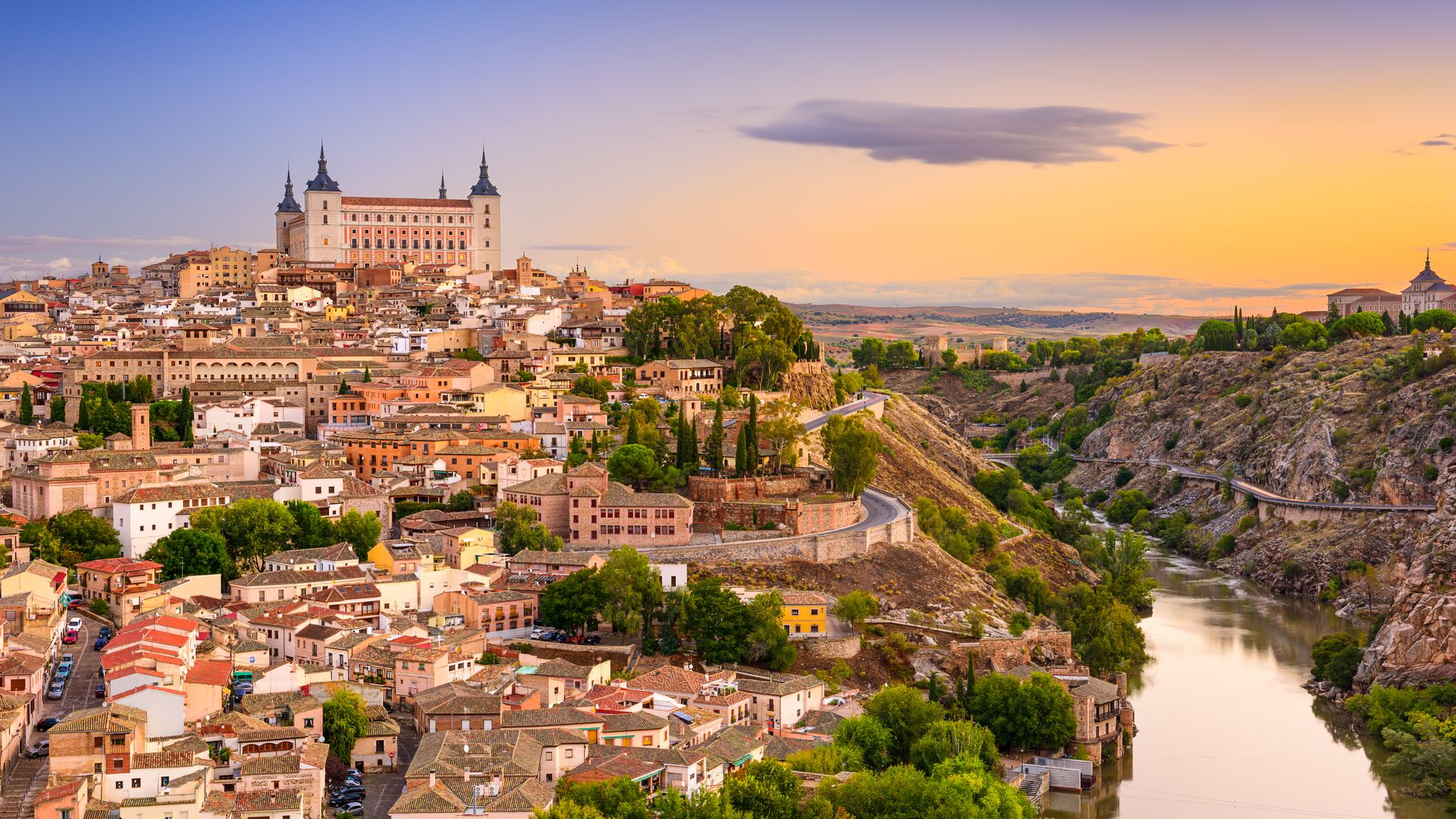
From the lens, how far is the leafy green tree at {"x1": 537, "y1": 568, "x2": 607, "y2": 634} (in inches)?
1291

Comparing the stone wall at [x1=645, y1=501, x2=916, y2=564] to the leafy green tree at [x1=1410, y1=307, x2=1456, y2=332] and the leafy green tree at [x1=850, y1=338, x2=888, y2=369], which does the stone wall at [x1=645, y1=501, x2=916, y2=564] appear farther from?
the leafy green tree at [x1=850, y1=338, x2=888, y2=369]

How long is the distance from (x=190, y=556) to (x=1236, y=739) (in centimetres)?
2245

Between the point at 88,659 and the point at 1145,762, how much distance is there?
2019cm

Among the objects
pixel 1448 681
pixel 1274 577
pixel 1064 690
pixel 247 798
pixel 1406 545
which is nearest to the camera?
pixel 247 798

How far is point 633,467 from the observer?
132ft

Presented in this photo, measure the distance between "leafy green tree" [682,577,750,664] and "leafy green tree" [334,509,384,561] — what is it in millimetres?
7635

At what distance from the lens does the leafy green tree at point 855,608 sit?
35688 mm

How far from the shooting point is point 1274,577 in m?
55.9

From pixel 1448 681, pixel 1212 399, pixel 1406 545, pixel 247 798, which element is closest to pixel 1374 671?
pixel 1448 681

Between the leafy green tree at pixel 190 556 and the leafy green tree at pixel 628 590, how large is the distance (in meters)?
7.94

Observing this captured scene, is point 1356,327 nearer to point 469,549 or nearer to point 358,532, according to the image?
point 469,549

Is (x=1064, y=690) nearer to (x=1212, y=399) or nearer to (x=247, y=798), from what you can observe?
(x=247, y=798)

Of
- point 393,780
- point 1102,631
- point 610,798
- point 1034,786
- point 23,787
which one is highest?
point 23,787

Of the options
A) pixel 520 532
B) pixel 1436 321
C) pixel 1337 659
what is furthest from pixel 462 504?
pixel 1436 321
